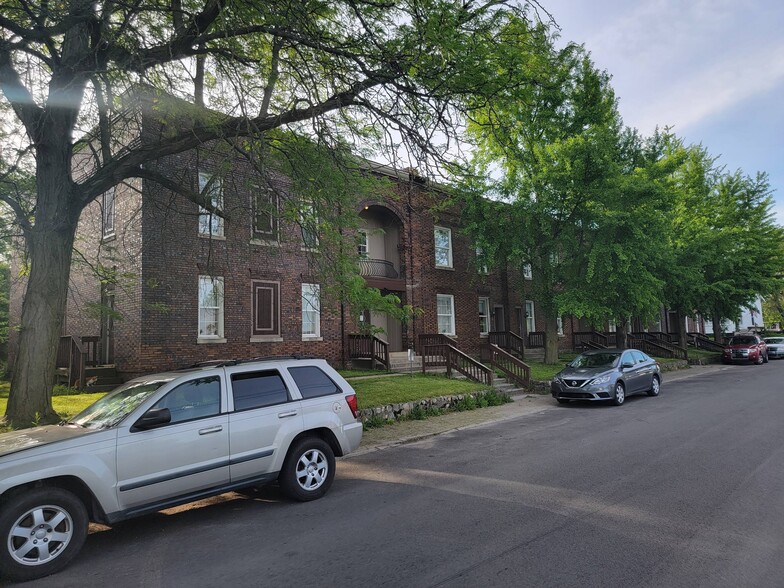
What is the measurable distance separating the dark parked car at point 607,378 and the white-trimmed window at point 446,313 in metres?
8.46

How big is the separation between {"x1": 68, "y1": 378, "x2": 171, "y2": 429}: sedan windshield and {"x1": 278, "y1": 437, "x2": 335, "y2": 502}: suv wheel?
65.6 inches

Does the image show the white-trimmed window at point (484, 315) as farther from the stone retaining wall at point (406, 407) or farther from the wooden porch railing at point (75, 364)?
the wooden porch railing at point (75, 364)

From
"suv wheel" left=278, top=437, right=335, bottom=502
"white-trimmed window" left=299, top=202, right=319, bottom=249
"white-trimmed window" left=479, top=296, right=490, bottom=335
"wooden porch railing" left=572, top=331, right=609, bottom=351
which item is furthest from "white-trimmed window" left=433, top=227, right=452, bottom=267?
"suv wheel" left=278, top=437, right=335, bottom=502

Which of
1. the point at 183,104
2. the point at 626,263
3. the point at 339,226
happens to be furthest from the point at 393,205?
the point at 183,104

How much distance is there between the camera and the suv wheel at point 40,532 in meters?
3.99

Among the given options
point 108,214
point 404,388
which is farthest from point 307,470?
point 108,214

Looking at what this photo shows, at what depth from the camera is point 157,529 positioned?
517 cm

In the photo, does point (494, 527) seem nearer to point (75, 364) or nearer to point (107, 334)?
point (75, 364)

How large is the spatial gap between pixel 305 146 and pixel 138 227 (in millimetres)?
7242

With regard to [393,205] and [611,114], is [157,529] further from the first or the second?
[611,114]

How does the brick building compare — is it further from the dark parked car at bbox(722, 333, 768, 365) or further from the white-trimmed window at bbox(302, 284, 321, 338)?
the dark parked car at bbox(722, 333, 768, 365)

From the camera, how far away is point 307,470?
5973 mm

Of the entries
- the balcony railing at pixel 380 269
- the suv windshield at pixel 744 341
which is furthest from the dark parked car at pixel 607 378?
the suv windshield at pixel 744 341

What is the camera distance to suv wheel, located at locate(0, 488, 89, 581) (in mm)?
3986
